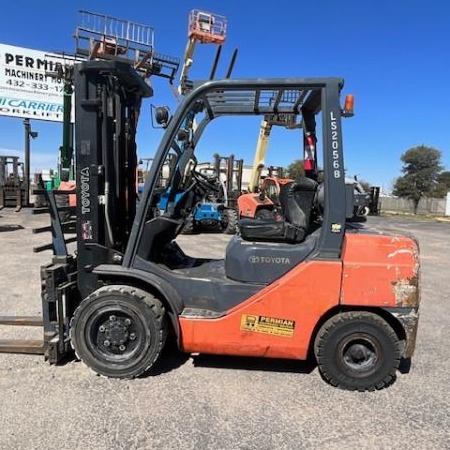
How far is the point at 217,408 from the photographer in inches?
143

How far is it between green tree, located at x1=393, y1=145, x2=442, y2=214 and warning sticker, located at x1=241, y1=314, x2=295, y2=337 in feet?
165

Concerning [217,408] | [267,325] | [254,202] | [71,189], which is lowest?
[217,408]

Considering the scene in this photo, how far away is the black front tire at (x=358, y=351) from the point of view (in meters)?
3.94

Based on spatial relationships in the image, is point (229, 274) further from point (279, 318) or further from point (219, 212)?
point (219, 212)

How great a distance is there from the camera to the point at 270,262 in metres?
4.05

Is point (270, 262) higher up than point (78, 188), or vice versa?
point (78, 188)

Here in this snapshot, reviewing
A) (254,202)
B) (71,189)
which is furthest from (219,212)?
(71,189)

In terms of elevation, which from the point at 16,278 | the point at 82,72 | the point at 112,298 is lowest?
the point at 16,278

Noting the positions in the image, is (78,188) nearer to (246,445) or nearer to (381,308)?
(246,445)

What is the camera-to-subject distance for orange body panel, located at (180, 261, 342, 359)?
3904 millimetres

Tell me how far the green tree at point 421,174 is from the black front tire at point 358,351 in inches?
1965

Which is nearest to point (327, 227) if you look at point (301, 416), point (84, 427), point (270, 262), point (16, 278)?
point (270, 262)

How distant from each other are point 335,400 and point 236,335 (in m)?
0.96

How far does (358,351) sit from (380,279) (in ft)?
2.18
